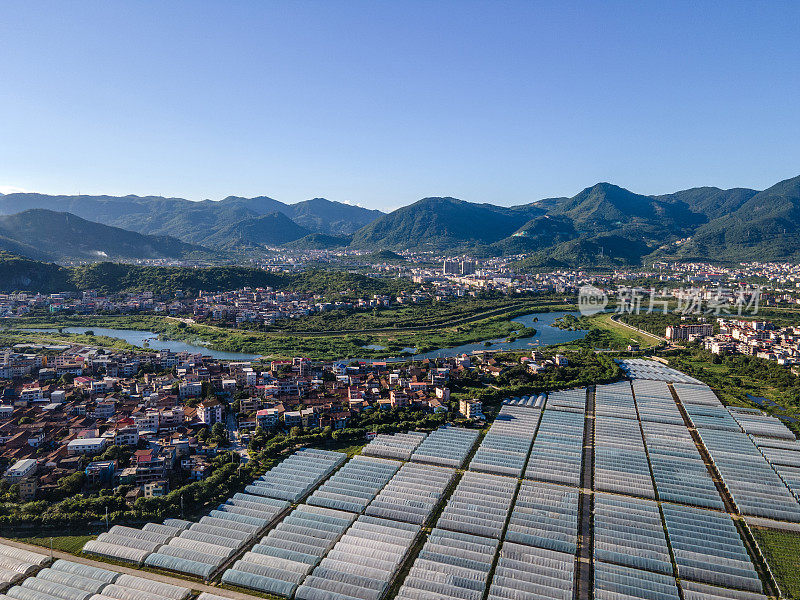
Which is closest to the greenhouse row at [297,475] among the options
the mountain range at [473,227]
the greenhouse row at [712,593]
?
the greenhouse row at [712,593]

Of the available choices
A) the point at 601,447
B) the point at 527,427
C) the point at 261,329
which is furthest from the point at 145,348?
the point at 601,447

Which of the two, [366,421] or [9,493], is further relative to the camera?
[366,421]

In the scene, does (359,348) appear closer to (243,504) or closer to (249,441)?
(249,441)

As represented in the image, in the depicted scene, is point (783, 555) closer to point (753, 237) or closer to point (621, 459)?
point (621, 459)

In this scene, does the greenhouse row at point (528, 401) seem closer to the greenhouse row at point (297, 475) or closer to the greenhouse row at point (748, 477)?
the greenhouse row at point (748, 477)

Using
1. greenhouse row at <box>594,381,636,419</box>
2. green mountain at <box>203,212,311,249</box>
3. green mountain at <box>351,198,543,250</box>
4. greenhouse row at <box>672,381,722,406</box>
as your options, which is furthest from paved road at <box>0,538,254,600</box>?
green mountain at <box>203,212,311,249</box>

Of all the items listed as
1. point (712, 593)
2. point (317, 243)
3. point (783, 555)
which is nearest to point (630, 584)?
point (712, 593)

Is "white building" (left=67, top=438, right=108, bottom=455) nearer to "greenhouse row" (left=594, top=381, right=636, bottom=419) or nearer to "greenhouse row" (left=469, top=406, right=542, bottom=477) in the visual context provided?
"greenhouse row" (left=469, top=406, right=542, bottom=477)
